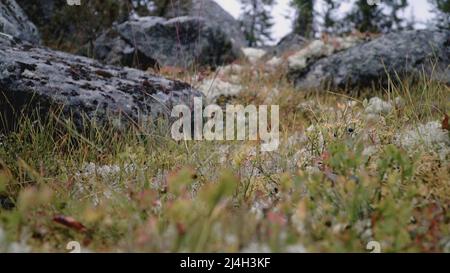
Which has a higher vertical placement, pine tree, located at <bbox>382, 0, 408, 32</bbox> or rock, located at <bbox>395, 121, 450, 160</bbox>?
pine tree, located at <bbox>382, 0, 408, 32</bbox>

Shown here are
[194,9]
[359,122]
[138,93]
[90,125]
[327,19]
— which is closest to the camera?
[359,122]

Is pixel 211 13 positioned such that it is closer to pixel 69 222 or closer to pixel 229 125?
pixel 229 125

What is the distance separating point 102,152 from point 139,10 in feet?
30.9

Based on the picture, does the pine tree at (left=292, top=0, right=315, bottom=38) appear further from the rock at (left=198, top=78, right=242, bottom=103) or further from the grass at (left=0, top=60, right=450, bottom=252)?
the grass at (left=0, top=60, right=450, bottom=252)

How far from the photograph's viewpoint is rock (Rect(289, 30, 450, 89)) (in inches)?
293

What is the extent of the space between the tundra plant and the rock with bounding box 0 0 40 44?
9.62 ft

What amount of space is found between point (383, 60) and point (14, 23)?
607 centimetres

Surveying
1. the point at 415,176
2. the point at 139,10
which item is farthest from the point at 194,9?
the point at 415,176

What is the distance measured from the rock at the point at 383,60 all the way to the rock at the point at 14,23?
4.82 meters

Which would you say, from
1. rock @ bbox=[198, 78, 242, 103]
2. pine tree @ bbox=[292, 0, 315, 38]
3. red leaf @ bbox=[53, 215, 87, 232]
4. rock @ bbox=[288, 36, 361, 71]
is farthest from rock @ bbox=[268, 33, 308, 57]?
red leaf @ bbox=[53, 215, 87, 232]

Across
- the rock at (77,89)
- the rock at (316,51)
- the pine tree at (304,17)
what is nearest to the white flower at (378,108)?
the rock at (77,89)

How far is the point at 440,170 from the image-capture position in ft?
8.22

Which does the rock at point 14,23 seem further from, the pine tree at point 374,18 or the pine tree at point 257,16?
the pine tree at point 257,16
